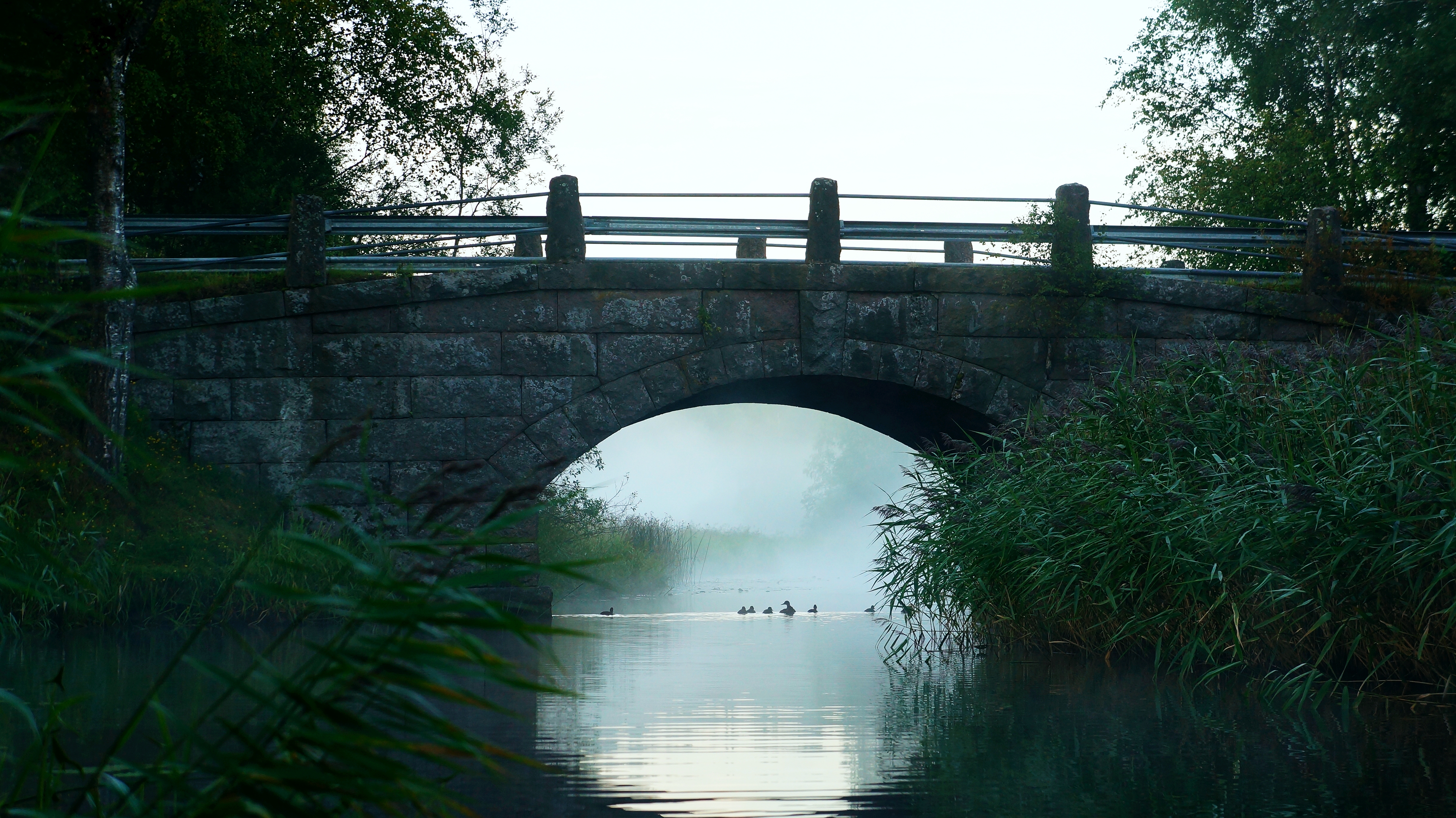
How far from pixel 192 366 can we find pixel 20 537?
26.1 feet

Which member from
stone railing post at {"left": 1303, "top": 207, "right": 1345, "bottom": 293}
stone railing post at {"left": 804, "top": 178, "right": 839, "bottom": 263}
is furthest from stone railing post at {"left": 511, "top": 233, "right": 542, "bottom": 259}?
stone railing post at {"left": 1303, "top": 207, "right": 1345, "bottom": 293}

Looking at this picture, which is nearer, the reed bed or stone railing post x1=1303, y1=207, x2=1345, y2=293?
the reed bed

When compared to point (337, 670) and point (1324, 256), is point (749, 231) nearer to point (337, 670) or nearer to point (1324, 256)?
point (1324, 256)

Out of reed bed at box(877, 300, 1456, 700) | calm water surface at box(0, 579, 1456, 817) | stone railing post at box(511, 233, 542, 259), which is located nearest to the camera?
calm water surface at box(0, 579, 1456, 817)

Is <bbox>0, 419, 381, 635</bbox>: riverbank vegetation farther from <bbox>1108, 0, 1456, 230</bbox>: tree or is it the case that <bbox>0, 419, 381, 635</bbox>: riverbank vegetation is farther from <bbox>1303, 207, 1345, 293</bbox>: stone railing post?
<bbox>1108, 0, 1456, 230</bbox>: tree

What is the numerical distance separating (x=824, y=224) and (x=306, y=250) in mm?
4117

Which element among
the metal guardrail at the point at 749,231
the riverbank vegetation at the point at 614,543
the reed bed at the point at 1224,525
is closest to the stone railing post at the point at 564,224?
the metal guardrail at the point at 749,231

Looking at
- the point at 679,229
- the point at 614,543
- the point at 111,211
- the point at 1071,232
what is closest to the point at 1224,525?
the point at 1071,232

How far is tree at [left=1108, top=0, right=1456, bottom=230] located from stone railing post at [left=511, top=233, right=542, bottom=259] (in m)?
10.2

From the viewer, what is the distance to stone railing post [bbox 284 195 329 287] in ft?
29.1

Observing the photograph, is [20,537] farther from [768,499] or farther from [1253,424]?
[768,499]

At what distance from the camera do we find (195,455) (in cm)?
875

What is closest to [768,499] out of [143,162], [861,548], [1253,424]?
[861,548]

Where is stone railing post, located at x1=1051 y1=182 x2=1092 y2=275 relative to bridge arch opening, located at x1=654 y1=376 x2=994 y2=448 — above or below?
above
